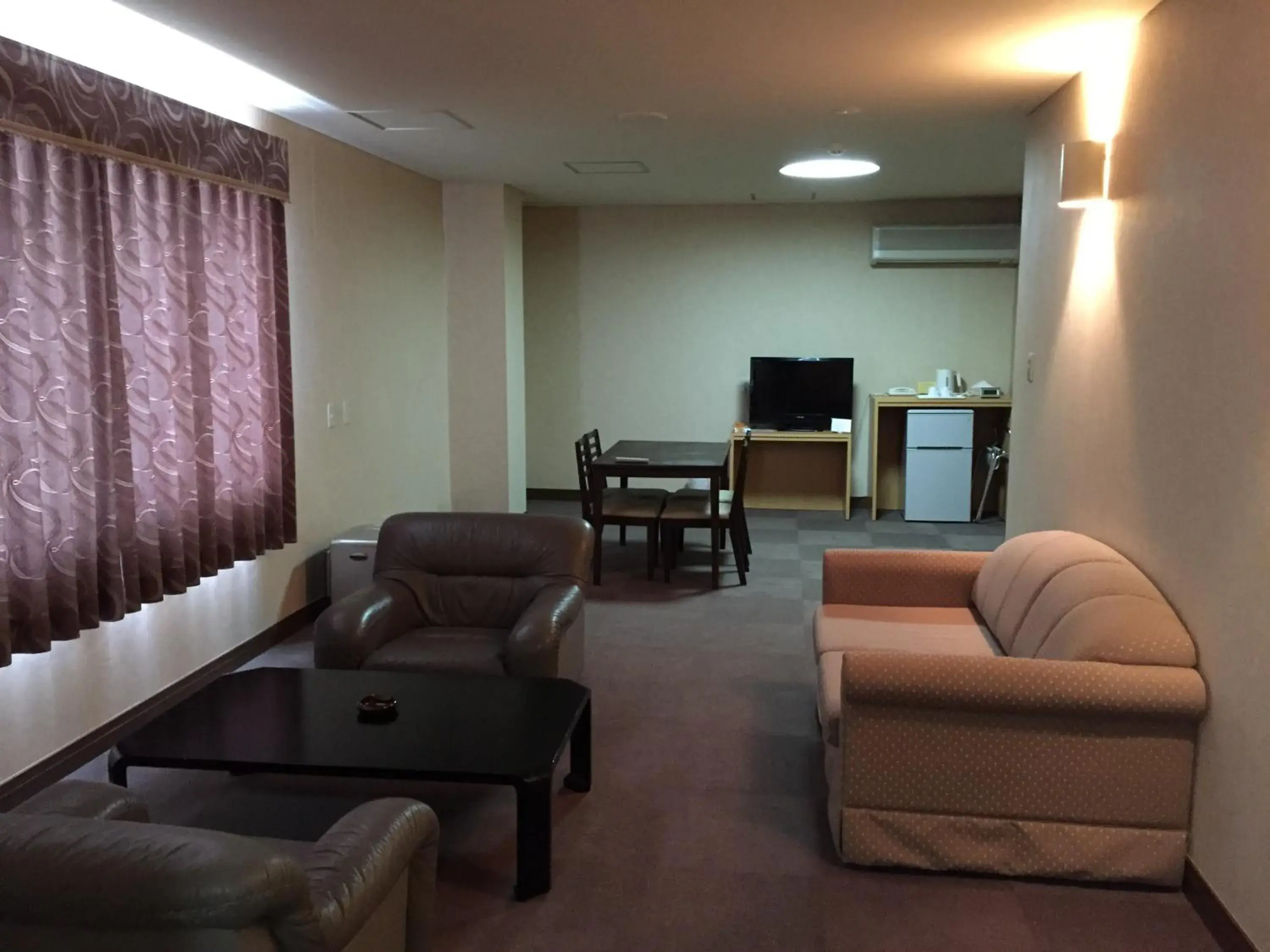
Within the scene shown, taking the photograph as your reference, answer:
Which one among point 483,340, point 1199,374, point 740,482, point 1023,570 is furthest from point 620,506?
point 1199,374

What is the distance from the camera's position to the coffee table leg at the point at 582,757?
11.1ft

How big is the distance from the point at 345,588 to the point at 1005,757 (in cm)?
338

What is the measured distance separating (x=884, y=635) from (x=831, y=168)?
139 inches

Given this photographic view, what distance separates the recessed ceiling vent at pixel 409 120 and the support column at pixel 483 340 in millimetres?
1861

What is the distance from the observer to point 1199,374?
Answer: 9.10 feet

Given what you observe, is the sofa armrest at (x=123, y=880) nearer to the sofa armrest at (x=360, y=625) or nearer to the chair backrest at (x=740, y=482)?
the sofa armrest at (x=360, y=625)

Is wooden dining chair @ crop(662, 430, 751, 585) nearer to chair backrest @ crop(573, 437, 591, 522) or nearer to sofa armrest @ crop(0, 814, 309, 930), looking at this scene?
chair backrest @ crop(573, 437, 591, 522)

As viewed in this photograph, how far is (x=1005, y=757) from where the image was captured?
2.79 m

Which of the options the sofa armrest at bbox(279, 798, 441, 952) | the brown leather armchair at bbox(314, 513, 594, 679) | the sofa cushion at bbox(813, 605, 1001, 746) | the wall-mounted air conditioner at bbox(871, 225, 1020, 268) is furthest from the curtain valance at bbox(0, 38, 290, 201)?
the wall-mounted air conditioner at bbox(871, 225, 1020, 268)

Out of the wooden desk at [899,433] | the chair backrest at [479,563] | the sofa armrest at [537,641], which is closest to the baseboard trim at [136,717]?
the chair backrest at [479,563]

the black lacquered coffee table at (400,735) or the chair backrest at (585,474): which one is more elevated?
the chair backrest at (585,474)

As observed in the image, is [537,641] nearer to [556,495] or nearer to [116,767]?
[116,767]

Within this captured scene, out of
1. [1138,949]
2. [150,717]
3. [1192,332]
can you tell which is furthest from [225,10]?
[1138,949]

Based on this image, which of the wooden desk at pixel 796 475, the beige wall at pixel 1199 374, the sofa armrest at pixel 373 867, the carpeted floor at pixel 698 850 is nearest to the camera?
the sofa armrest at pixel 373 867
